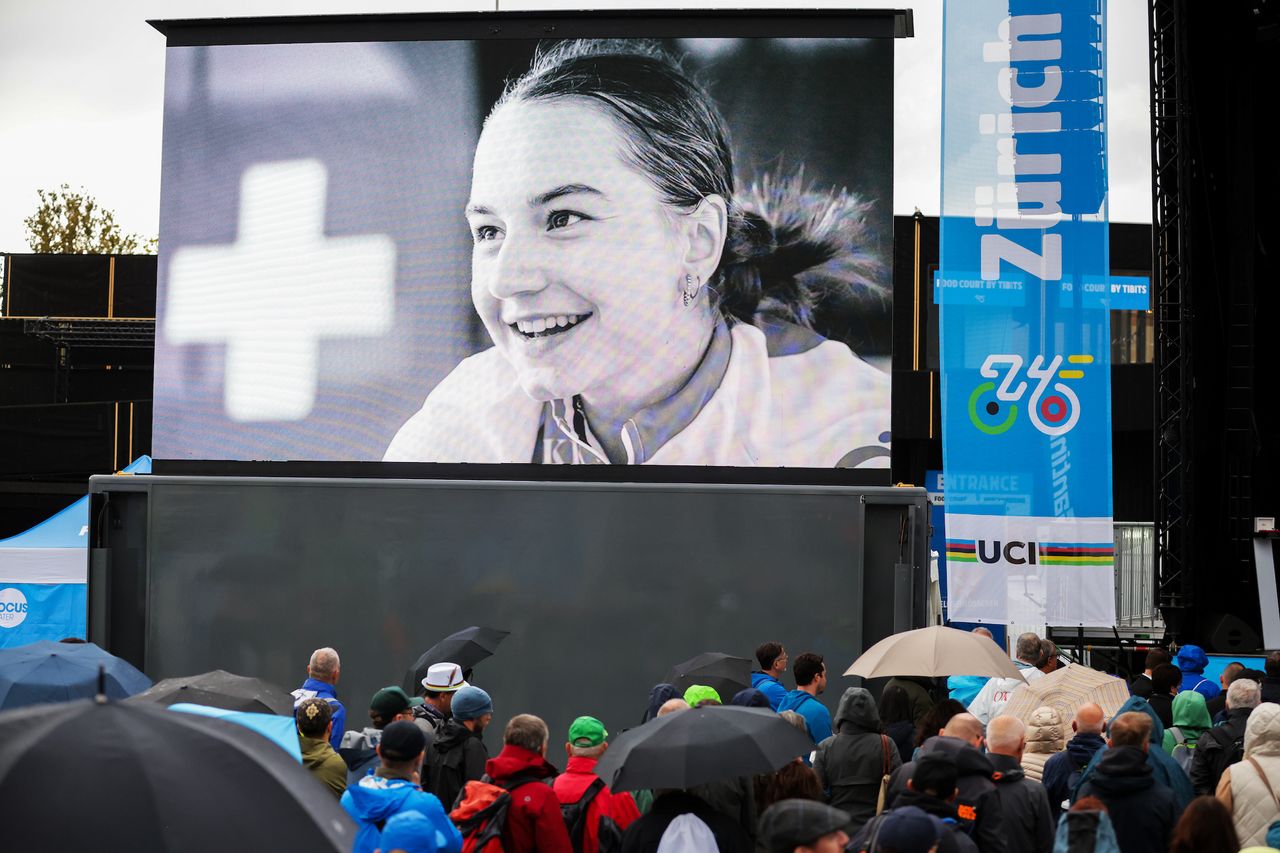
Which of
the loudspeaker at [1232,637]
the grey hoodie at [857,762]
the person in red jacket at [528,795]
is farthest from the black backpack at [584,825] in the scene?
the loudspeaker at [1232,637]

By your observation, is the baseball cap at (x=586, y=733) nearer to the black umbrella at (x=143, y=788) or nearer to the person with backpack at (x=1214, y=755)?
the black umbrella at (x=143, y=788)

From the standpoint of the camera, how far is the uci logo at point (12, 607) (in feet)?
53.7

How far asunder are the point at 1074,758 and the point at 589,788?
2.26 meters

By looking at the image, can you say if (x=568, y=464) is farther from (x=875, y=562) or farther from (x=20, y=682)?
(x=20, y=682)

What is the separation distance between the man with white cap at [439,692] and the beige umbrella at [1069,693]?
9.82ft

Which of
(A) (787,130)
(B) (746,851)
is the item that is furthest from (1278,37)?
(B) (746,851)

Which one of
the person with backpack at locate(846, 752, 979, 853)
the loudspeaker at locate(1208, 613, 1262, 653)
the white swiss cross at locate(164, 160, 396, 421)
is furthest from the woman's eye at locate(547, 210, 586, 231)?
the loudspeaker at locate(1208, 613, 1262, 653)

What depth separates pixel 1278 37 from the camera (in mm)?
16047

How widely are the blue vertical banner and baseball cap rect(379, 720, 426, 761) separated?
8.29 meters

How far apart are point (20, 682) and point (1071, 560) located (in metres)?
8.97

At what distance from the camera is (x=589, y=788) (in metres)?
6.16

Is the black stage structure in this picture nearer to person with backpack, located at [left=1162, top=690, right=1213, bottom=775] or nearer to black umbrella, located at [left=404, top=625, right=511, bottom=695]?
person with backpack, located at [left=1162, top=690, right=1213, bottom=775]

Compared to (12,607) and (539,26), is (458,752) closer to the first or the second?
(539,26)

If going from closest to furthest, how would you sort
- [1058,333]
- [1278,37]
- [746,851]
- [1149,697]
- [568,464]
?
[746,851]
[1149,697]
[568,464]
[1058,333]
[1278,37]
